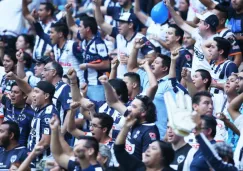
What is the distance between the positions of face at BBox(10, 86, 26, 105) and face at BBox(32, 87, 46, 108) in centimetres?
66

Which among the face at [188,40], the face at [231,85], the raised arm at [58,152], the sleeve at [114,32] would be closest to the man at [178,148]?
the raised arm at [58,152]

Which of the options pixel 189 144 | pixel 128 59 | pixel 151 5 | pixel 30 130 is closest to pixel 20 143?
pixel 30 130

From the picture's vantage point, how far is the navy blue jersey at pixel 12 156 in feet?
37.5

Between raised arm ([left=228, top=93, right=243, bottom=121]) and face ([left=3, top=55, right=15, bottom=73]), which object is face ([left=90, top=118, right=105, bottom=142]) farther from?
face ([left=3, top=55, right=15, bottom=73])

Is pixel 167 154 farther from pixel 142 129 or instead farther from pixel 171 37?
pixel 171 37

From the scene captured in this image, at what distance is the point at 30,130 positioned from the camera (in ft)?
40.2

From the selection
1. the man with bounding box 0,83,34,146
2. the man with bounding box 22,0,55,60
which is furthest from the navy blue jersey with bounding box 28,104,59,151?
the man with bounding box 22,0,55,60

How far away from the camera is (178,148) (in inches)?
392

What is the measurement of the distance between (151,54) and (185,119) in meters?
4.45

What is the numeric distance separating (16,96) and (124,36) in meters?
2.19

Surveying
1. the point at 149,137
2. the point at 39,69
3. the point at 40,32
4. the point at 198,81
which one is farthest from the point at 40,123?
the point at 40,32

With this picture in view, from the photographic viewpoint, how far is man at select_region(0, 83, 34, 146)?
12383 millimetres

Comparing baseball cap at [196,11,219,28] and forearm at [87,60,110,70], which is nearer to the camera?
baseball cap at [196,11,219,28]

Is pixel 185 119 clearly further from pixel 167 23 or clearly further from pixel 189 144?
pixel 167 23
